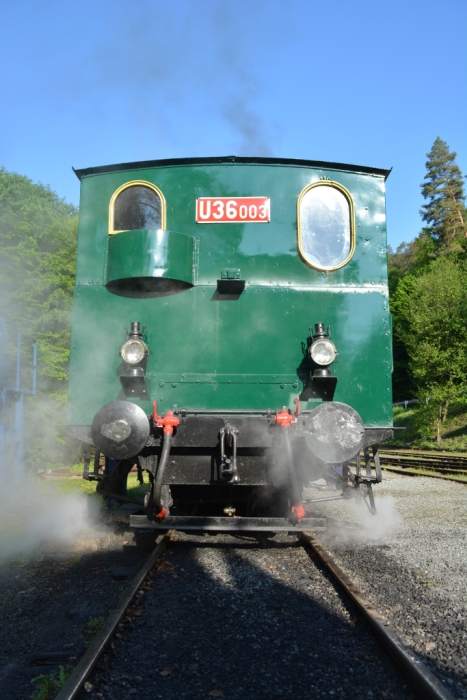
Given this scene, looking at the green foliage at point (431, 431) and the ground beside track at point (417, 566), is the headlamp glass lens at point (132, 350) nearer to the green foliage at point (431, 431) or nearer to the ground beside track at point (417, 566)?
the ground beside track at point (417, 566)

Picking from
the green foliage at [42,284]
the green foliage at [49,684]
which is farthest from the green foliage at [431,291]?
the green foliage at [49,684]

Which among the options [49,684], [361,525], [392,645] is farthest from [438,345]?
[49,684]

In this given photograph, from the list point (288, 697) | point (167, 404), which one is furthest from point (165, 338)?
point (288, 697)

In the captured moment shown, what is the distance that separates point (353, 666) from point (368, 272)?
3507mm

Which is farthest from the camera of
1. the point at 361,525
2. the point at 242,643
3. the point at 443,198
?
the point at 443,198

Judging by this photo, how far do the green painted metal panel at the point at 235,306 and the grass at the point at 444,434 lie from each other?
20.1 metres

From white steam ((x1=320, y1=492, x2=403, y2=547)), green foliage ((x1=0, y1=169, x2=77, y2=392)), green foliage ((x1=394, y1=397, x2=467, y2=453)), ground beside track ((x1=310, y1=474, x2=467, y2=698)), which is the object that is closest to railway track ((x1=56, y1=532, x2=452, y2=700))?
ground beside track ((x1=310, y1=474, x2=467, y2=698))

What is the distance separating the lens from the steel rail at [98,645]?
96.0 inches

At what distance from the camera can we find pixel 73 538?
19.3ft

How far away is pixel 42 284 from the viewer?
63.3 ft

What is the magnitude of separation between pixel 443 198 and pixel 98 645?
58.1 metres

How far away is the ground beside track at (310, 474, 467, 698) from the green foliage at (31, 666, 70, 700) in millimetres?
1738

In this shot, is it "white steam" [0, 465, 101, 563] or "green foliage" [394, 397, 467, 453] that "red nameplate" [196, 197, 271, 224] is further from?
"green foliage" [394, 397, 467, 453]

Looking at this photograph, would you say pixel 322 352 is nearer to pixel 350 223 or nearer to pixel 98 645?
pixel 350 223
